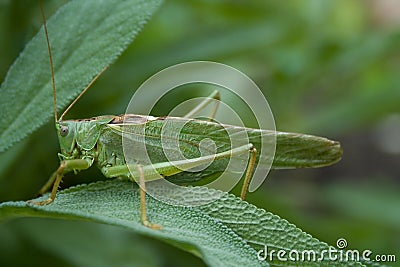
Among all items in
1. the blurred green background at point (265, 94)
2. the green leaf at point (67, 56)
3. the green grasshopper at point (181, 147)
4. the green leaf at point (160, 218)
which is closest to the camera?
the green leaf at point (160, 218)

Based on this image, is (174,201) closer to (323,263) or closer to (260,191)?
(323,263)

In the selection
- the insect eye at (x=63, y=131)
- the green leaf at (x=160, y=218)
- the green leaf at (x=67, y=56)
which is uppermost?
the green leaf at (x=67, y=56)

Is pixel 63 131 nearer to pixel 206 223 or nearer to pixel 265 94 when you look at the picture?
pixel 206 223

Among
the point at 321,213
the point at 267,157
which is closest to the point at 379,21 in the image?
the point at 321,213

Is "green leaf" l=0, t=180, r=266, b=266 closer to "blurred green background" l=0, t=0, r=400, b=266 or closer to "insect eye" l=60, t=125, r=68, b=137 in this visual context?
"insect eye" l=60, t=125, r=68, b=137

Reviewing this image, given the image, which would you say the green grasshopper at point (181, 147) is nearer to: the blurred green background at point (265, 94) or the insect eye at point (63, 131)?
the insect eye at point (63, 131)

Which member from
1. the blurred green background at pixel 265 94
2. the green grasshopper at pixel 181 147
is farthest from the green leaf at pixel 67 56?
the blurred green background at pixel 265 94

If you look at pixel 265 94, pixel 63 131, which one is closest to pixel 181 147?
pixel 63 131

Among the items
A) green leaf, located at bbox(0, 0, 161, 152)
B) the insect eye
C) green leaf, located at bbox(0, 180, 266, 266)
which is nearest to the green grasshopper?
the insect eye
